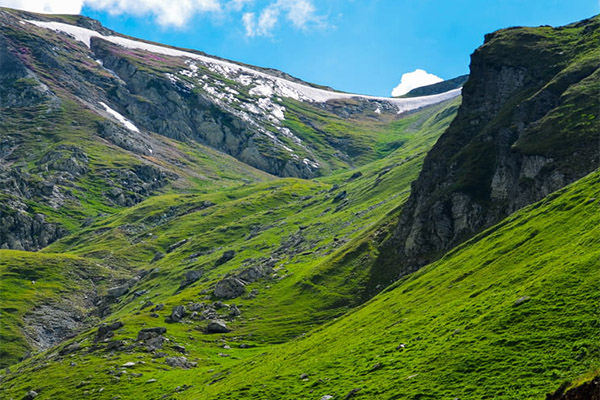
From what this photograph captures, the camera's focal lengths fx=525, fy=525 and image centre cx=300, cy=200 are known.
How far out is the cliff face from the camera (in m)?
90.6

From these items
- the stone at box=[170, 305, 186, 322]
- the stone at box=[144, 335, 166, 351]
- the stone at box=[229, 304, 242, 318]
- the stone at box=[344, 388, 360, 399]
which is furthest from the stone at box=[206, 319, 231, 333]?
the stone at box=[344, 388, 360, 399]

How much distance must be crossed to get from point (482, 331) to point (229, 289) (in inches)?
4136

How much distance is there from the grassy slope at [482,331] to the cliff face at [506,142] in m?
18.0

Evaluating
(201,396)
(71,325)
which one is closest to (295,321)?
(201,396)

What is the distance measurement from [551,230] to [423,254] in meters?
46.4

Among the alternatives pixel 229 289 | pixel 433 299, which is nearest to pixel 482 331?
pixel 433 299

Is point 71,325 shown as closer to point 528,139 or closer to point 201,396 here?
point 201,396

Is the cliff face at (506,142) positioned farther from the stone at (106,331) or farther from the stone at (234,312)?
the stone at (106,331)

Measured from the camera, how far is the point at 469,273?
218 ft

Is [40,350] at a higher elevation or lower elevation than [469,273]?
lower

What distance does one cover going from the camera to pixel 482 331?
41.7 metres

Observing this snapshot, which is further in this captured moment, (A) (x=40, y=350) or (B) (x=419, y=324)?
(A) (x=40, y=350)

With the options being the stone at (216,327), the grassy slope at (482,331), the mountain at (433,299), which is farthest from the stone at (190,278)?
the grassy slope at (482,331)

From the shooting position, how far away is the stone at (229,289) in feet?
459
